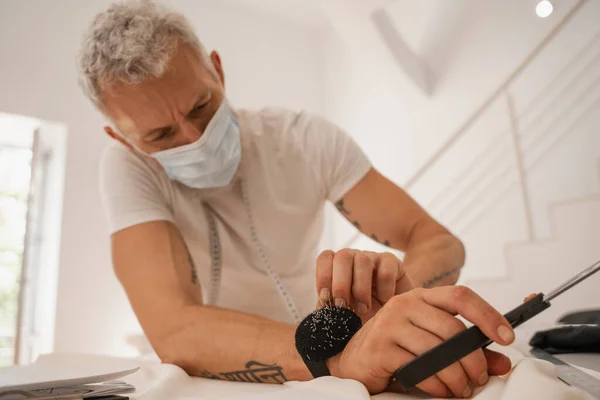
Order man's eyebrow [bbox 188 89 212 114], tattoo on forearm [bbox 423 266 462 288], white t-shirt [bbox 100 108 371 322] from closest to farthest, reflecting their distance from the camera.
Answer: tattoo on forearm [bbox 423 266 462 288] → man's eyebrow [bbox 188 89 212 114] → white t-shirt [bbox 100 108 371 322]

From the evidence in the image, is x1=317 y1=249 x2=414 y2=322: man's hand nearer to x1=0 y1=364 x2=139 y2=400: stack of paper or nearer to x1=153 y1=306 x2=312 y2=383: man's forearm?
x1=153 y1=306 x2=312 y2=383: man's forearm

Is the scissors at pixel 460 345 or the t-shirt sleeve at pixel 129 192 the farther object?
the t-shirt sleeve at pixel 129 192

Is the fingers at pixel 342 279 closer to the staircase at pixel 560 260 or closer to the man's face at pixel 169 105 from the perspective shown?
the man's face at pixel 169 105

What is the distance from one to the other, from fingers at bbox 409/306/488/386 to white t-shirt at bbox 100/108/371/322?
70 centimetres

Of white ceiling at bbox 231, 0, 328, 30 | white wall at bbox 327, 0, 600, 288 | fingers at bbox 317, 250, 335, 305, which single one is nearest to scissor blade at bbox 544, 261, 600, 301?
fingers at bbox 317, 250, 335, 305

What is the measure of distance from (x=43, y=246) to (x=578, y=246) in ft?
9.61

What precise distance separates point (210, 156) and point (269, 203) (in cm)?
21

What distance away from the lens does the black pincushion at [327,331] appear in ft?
1.65

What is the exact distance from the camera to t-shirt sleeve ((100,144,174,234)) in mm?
931

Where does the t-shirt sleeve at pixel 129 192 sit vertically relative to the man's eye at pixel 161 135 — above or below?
below

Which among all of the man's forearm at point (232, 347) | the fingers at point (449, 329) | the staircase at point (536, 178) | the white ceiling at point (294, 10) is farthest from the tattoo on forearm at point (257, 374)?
the white ceiling at point (294, 10)

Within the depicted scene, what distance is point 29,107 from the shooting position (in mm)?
2791

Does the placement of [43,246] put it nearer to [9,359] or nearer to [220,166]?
[9,359]

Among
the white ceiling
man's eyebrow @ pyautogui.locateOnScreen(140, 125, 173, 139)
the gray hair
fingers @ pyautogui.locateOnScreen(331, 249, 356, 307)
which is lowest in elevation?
fingers @ pyautogui.locateOnScreen(331, 249, 356, 307)
